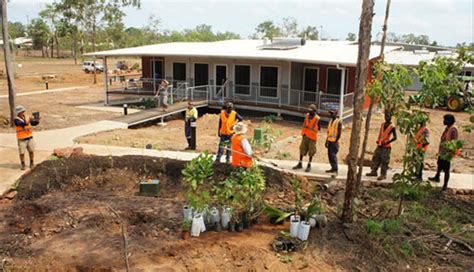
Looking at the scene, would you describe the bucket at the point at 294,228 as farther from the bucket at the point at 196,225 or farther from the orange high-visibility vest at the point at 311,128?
the orange high-visibility vest at the point at 311,128

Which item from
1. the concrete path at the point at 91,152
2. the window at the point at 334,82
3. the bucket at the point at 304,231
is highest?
the window at the point at 334,82

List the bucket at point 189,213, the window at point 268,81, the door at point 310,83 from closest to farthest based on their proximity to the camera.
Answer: the bucket at point 189,213 → the door at point 310,83 → the window at point 268,81

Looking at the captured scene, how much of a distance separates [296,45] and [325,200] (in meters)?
15.5

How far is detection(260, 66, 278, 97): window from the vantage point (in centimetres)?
2044

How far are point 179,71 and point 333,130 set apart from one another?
15.7 metres

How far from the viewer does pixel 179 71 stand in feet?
77.2

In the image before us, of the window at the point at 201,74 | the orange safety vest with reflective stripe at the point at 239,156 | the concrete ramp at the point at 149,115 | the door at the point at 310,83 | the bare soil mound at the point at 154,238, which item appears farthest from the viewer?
the window at the point at 201,74

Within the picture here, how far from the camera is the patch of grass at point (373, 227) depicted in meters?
6.29

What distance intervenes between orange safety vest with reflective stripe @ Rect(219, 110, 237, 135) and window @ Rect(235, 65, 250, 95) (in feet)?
37.2

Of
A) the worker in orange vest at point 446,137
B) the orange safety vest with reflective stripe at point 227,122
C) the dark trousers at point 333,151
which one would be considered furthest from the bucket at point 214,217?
the worker in orange vest at point 446,137

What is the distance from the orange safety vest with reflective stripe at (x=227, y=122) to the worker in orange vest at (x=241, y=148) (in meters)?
2.51

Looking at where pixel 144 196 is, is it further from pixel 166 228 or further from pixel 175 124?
pixel 175 124

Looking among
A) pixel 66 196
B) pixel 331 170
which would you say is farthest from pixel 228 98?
pixel 66 196

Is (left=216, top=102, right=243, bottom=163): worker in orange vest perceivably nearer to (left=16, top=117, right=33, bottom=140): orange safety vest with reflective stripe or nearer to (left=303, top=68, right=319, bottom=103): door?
(left=16, top=117, right=33, bottom=140): orange safety vest with reflective stripe
